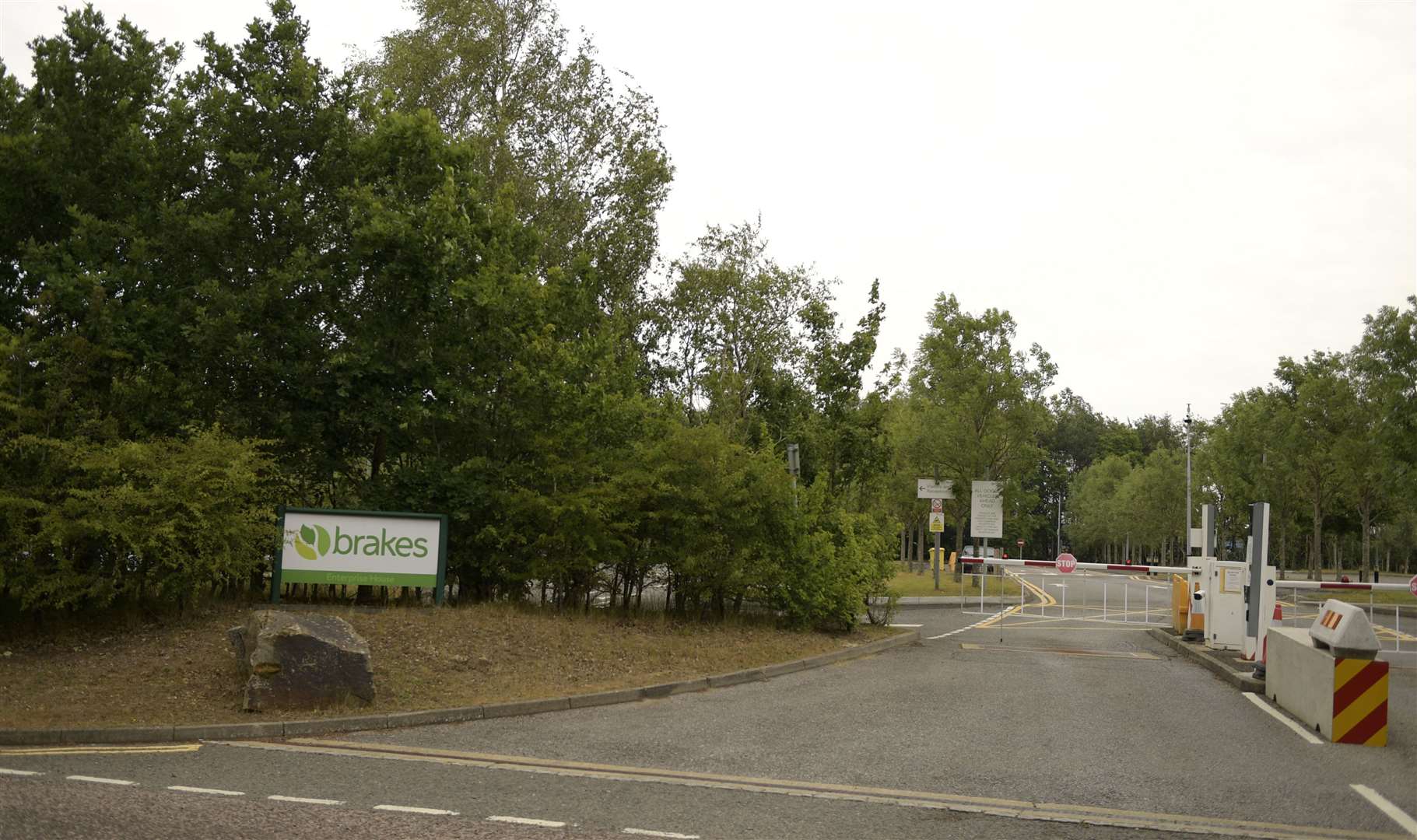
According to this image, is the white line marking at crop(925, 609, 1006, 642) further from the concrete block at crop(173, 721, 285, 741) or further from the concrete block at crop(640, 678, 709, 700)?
the concrete block at crop(173, 721, 285, 741)

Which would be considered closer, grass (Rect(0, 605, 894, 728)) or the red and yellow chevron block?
the red and yellow chevron block

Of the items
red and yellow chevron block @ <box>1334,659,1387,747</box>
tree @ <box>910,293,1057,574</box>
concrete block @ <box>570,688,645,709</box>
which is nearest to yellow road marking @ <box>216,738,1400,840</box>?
concrete block @ <box>570,688,645,709</box>

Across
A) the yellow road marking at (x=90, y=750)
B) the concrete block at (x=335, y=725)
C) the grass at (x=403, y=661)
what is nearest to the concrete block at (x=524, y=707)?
the grass at (x=403, y=661)

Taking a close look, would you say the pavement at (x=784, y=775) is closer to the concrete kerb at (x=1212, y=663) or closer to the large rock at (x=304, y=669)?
the large rock at (x=304, y=669)

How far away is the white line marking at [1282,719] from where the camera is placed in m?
11.1

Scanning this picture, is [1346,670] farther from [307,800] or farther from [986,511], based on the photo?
[986,511]

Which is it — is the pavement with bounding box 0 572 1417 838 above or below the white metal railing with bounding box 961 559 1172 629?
above

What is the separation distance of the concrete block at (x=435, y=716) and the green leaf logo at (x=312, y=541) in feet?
19.3

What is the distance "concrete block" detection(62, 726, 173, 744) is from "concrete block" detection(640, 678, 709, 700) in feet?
16.8

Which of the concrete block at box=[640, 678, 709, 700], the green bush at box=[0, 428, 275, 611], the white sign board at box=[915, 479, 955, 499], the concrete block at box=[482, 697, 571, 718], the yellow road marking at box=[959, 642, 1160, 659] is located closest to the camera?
the concrete block at box=[482, 697, 571, 718]

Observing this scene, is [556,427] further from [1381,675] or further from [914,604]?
[914,604]

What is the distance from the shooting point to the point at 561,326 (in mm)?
21188

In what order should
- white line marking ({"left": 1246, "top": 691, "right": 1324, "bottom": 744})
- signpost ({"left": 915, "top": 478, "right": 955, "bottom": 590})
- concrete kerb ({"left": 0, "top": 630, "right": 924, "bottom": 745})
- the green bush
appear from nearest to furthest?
1. concrete kerb ({"left": 0, "top": 630, "right": 924, "bottom": 745})
2. white line marking ({"left": 1246, "top": 691, "right": 1324, "bottom": 744})
3. the green bush
4. signpost ({"left": 915, "top": 478, "right": 955, "bottom": 590})

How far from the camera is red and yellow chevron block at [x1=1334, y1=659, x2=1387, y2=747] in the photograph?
10.8 m
